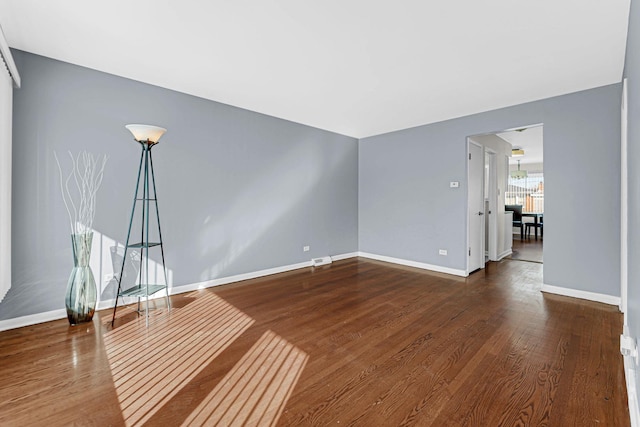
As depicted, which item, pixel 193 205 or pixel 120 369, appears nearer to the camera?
pixel 120 369

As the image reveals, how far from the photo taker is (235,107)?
404 cm

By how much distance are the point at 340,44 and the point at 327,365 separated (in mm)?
2495

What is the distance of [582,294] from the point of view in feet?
10.9

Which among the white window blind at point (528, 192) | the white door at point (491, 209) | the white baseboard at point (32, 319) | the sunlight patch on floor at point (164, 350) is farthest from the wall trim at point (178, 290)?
the white window blind at point (528, 192)

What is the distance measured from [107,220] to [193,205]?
889 mm

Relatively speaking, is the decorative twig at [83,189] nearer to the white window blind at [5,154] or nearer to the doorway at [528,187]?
the white window blind at [5,154]

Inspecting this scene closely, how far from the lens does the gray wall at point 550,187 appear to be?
3.18m

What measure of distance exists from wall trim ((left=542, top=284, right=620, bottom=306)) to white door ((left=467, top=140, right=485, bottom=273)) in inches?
41.1

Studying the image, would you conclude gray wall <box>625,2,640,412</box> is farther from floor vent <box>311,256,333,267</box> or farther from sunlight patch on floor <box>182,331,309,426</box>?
floor vent <box>311,256,333,267</box>

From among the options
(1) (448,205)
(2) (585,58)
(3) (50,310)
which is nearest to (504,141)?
(1) (448,205)

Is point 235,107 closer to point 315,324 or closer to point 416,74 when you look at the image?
point 416,74

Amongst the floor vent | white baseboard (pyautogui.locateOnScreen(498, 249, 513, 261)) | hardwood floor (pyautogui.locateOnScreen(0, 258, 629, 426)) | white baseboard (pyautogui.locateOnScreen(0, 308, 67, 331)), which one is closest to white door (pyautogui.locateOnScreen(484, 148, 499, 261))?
white baseboard (pyautogui.locateOnScreen(498, 249, 513, 261))

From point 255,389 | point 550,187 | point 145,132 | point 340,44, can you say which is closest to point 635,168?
point 340,44

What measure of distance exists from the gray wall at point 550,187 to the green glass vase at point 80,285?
433 centimetres
